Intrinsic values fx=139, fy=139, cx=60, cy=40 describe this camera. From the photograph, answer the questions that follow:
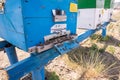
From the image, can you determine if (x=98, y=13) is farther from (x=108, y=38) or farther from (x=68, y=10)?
(x=108, y=38)

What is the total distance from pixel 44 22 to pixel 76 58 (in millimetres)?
1868

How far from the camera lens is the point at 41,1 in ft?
4.03

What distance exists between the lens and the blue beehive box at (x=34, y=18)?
3.72 ft

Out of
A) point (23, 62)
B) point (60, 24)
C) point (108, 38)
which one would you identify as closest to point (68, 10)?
point (60, 24)

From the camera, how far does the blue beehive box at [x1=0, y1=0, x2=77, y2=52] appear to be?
44.7 inches

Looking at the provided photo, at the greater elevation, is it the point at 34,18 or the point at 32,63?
the point at 34,18

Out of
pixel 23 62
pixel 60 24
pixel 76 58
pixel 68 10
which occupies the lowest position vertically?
pixel 76 58

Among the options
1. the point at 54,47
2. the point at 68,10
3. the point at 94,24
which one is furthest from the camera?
the point at 94,24

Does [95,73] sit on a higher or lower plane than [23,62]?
lower

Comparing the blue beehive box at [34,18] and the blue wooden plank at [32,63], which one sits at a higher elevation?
the blue beehive box at [34,18]

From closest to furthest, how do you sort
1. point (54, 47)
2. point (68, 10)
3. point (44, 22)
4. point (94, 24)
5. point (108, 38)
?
point (44, 22)
point (54, 47)
point (68, 10)
point (94, 24)
point (108, 38)

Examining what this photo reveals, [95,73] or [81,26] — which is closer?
[95,73]

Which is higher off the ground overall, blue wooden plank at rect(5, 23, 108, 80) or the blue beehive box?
the blue beehive box

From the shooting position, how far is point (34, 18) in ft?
3.95
